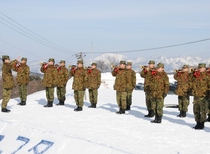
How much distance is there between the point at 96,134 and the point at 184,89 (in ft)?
14.0

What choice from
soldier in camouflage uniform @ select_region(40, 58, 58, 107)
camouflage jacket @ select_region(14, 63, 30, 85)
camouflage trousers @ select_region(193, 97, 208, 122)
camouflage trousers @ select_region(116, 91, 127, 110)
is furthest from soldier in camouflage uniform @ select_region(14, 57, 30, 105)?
camouflage trousers @ select_region(193, 97, 208, 122)

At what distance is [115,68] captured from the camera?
1140 centimetres

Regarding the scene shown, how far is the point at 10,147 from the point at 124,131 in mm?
2913

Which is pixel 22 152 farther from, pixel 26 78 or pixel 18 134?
pixel 26 78

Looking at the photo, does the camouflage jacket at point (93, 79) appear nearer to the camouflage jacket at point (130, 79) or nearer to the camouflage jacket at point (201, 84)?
the camouflage jacket at point (130, 79)

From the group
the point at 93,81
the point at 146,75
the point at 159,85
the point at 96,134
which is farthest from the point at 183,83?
the point at 96,134

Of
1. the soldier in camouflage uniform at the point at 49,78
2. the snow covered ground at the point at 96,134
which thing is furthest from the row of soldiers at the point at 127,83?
the snow covered ground at the point at 96,134

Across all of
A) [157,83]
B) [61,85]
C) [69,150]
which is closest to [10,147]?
[69,150]

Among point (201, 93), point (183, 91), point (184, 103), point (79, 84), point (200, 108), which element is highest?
point (79, 84)

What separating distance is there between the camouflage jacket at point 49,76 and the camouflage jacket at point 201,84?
5.93 m

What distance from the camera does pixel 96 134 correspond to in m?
7.78

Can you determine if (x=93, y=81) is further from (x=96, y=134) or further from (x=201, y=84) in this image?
(x=201, y=84)

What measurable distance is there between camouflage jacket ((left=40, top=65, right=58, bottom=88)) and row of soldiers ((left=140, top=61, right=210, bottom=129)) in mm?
3843

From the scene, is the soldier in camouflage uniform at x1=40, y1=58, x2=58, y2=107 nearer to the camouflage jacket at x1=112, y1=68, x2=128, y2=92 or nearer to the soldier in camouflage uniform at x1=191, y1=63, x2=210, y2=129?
the camouflage jacket at x1=112, y1=68, x2=128, y2=92
